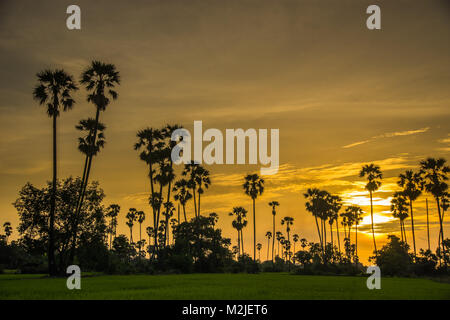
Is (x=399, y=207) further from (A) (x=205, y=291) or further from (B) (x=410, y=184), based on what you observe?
(A) (x=205, y=291)

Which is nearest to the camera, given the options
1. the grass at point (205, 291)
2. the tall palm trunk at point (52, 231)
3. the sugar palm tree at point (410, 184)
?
the grass at point (205, 291)

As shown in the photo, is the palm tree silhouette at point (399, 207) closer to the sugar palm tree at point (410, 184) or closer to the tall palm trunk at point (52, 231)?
the sugar palm tree at point (410, 184)

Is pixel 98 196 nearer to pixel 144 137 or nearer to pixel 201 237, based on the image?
pixel 144 137

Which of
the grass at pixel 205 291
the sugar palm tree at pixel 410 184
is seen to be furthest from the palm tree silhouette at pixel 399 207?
the grass at pixel 205 291

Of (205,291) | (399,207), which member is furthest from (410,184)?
(205,291)

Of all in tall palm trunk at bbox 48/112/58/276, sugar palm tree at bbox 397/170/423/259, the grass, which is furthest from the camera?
sugar palm tree at bbox 397/170/423/259

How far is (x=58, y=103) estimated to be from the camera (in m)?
46.8

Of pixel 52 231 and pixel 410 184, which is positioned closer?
pixel 52 231

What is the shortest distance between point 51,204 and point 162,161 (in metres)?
22.4

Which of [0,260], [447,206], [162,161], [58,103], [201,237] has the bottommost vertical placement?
[0,260]

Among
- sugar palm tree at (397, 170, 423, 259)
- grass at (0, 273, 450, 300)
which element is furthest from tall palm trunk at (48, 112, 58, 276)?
sugar palm tree at (397, 170, 423, 259)

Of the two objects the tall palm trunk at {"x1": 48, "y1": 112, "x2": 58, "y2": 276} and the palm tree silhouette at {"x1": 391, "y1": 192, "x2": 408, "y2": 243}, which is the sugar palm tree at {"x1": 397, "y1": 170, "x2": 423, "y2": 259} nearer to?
the palm tree silhouette at {"x1": 391, "y1": 192, "x2": 408, "y2": 243}
